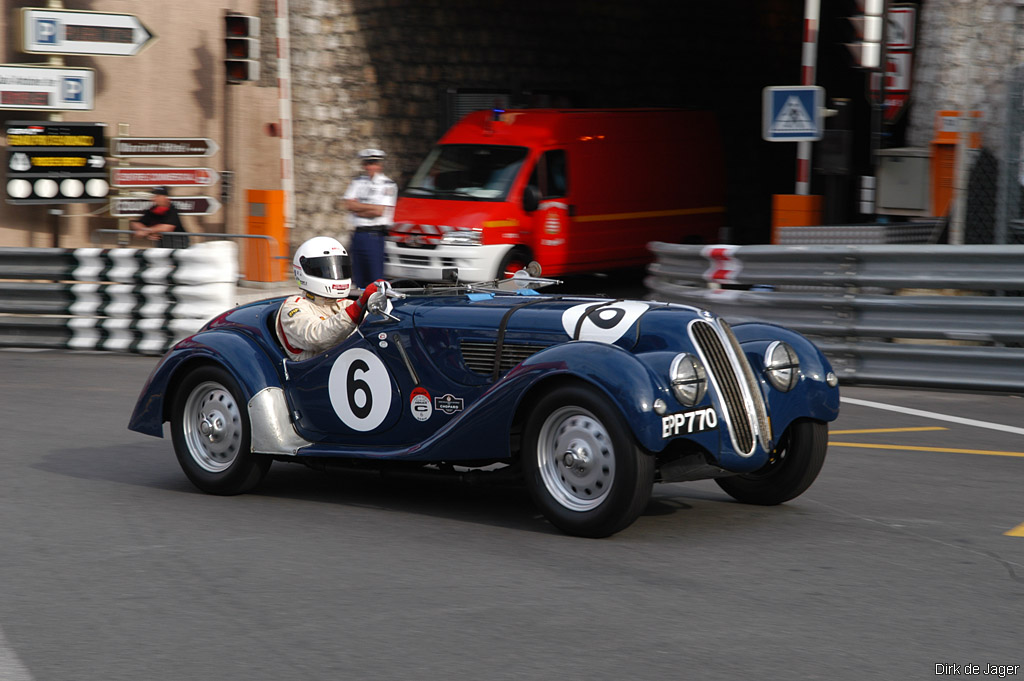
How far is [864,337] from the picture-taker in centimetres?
1113

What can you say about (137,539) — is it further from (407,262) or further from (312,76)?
(312,76)

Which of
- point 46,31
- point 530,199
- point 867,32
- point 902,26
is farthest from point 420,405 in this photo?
point 902,26

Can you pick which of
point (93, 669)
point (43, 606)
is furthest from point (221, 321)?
point (93, 669)

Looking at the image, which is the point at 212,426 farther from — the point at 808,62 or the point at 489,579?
the point at 808,62

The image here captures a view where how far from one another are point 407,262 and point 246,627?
12.6 metres

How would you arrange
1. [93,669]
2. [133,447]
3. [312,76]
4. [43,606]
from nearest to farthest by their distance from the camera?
[93,669] → [43,606] → [133,447] → [312,76]

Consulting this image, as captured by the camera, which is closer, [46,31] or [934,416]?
[934,416]

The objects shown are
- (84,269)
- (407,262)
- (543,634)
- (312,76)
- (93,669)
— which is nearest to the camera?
(93,669)

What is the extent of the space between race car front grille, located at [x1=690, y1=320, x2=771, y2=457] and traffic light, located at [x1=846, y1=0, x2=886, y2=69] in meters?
8.70

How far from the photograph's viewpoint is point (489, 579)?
17.5ft

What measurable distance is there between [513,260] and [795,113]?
4405mm

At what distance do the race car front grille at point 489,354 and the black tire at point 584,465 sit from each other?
0.39 metres

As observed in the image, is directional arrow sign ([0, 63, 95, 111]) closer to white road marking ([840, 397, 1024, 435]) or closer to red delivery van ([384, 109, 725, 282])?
red delivery van ([384, 109, 725, 282])

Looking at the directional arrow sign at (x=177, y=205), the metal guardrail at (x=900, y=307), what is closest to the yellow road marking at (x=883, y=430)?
the metal guardrail at (x=900, y=307)
